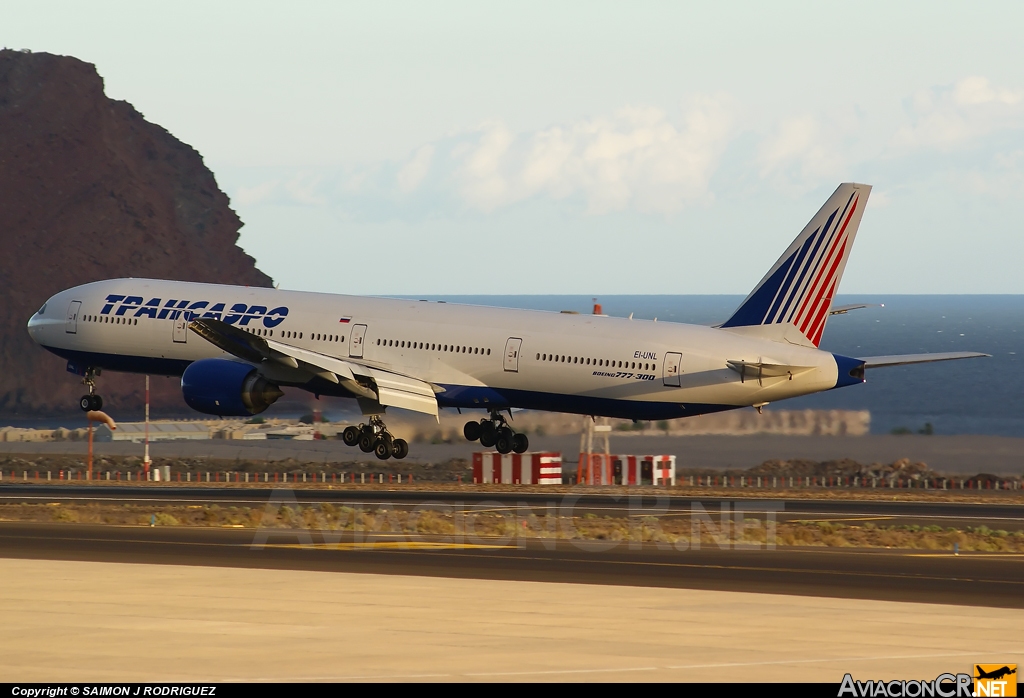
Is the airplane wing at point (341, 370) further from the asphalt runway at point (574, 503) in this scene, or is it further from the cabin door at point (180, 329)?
the asphalt runway at point (574, 503)

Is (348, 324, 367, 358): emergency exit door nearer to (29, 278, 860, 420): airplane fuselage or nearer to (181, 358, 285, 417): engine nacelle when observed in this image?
(29, 278, 860, 420): airplane fuselage

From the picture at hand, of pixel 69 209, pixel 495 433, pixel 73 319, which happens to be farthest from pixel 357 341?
pixel 69 209

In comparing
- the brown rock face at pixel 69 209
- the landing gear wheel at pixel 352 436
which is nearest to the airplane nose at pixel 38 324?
the landing gear wheel at pixel 352 436

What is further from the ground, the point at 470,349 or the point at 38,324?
the point at 38,324

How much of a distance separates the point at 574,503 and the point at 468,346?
7.38m

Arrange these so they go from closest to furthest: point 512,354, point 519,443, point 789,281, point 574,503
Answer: point 789,281 < point 512,354 < point 574,503 < point 519,443

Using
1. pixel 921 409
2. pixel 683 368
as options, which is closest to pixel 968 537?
pixel 683 368

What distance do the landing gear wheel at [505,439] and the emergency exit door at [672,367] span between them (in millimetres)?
9189

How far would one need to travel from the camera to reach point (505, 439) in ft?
198

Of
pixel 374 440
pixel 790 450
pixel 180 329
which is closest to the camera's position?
pixel 374 440

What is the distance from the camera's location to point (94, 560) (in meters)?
36.4

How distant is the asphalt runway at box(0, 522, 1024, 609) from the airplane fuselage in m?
12.3

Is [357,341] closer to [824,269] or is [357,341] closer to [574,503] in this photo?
[574,503]

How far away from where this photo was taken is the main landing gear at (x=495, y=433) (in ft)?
197
